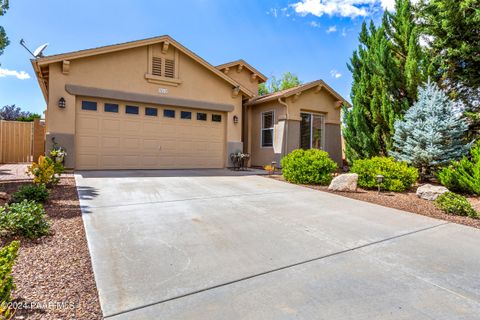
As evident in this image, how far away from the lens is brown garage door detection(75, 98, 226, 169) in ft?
32.2

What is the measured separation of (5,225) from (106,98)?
7.40 meters

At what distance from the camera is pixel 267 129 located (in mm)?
13500

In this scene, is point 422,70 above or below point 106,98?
above

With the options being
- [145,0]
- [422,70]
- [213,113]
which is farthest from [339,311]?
[145,0]

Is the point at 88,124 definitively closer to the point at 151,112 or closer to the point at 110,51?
the point at 151,112

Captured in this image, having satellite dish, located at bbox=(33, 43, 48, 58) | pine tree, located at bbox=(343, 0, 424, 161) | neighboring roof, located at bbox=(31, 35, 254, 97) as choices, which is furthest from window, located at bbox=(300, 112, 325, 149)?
satellite dish, located at bbox=(33, 43, 48, 58)

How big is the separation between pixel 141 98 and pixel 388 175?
8.64 meters

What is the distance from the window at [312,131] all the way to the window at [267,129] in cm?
142

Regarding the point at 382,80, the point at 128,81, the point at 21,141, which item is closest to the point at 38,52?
the point at 128,81

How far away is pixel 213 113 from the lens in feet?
39.9

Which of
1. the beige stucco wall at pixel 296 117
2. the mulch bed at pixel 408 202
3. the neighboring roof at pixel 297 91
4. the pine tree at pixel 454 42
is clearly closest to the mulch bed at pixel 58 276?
the mulch bed at pixel 408 202

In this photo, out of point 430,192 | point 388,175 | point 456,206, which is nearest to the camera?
point 456,206

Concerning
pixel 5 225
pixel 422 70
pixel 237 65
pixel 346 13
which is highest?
pixel 346 13

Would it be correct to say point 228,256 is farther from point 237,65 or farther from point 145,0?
point 237,65
